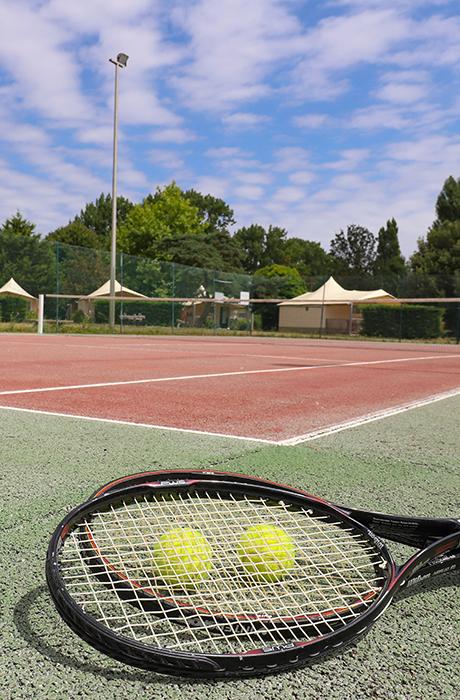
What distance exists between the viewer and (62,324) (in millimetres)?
23844

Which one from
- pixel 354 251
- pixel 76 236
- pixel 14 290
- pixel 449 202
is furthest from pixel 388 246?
pixel 14 290

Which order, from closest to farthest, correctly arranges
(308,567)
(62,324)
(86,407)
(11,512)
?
1. (308,567)
2. (11,512)
3. (86,407)
4. (62,324)

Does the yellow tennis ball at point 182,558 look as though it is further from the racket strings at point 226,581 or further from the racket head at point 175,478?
the racket head at point 175,478

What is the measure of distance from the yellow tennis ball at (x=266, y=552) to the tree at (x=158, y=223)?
5139 cm

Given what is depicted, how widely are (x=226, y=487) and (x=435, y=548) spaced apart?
53cm

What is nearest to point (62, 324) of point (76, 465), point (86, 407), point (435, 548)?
point (86, 407)

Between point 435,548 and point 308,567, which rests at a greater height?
point 435,548

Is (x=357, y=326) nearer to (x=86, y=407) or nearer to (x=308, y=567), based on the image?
(x=86, y=407)

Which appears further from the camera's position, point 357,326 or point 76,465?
point 357,326

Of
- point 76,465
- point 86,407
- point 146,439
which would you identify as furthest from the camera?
point 86,407

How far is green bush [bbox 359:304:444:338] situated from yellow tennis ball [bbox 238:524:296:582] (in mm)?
26914

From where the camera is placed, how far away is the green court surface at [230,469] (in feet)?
3.62

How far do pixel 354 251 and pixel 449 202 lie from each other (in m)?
33.9

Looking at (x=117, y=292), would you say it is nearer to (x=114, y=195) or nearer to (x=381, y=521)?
(x=114, y=195)
